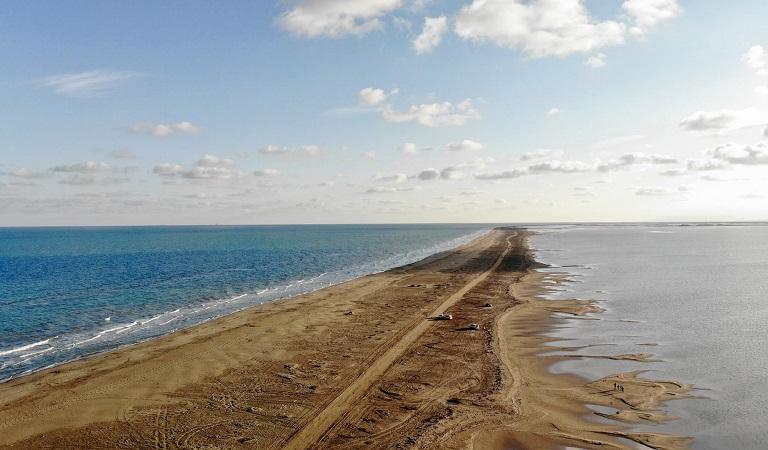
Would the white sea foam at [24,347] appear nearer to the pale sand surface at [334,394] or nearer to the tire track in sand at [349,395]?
the pale sand surface at [334,394]

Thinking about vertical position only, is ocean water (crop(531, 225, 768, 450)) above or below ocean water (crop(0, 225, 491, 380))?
above

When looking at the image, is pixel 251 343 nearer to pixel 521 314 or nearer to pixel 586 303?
pixel 521 314

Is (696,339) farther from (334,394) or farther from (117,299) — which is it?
(117,299)

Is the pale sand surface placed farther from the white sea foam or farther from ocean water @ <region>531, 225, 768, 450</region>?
the white sea foam

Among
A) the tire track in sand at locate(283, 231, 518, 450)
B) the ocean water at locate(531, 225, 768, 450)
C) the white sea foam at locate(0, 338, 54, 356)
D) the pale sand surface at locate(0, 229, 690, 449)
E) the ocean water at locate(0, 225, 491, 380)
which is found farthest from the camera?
the ocean water at locate(0, 225, 491, 380)

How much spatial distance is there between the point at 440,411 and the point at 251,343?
11.6 metres

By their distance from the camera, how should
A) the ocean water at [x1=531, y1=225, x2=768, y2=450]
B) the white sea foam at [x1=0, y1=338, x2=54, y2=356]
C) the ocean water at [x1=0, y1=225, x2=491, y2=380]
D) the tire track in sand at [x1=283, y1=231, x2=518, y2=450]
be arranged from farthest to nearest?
1. the ocean water at [x1=0, y1=225, x2=491, y2=380]
2. the white sea foam at [x1=0, y1=338, x2=54, y2=356]
3. the ocean water at [x1=531, y1=225, x2=768, y2=450]
4. the tire track in sand at [x1=283, y1=231, x2=518, y2=450]

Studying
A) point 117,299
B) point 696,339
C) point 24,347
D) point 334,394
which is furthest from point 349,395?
point 117,299

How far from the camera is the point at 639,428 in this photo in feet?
41.5

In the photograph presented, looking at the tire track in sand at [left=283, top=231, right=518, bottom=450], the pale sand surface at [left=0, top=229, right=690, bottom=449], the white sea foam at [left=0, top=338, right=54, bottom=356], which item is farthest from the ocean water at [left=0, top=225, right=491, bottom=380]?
the tire track in sand at [left=283, top=231, right=518, bottom=450]

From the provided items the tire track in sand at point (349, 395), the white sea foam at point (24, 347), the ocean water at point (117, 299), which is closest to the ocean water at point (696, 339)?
the tire track in sand at point (349, 395)

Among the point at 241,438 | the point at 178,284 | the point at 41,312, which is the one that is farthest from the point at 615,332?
the point at 178,284

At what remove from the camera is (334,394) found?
15477 millimetres

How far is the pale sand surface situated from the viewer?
1252 centimetres
